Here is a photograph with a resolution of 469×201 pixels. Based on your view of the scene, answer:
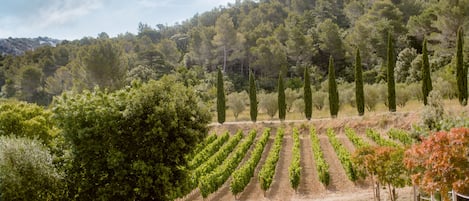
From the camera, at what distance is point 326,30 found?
61500 millimetres

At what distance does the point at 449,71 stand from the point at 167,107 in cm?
3101

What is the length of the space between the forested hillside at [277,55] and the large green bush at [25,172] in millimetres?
30732

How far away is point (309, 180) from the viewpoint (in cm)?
2239

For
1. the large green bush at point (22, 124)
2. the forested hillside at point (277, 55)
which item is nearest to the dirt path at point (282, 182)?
the large green bush at point (22, 124)

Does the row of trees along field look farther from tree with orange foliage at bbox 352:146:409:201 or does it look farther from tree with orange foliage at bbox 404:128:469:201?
tree with orange foliage at bbox 404:128:469:201

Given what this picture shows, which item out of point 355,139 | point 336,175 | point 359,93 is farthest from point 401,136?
point 359,93

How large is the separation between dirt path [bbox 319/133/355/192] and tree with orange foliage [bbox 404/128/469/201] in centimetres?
1197

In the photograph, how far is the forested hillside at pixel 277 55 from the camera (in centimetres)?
4744

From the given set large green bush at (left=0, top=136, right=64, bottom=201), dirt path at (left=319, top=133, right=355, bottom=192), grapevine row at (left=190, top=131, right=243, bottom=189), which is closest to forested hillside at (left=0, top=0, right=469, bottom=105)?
dirt path at (left=319, top=133, right=355, bottom=192)

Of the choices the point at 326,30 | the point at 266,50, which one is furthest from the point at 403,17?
the point at 266,50

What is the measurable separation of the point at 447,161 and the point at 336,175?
14.8 metres

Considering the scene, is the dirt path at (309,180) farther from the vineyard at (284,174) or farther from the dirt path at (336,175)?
the dirt path at (336,175)

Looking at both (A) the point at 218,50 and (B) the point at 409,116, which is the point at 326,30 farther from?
(B) the point at 409,116

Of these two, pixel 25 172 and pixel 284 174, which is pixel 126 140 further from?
pixel 284 174
